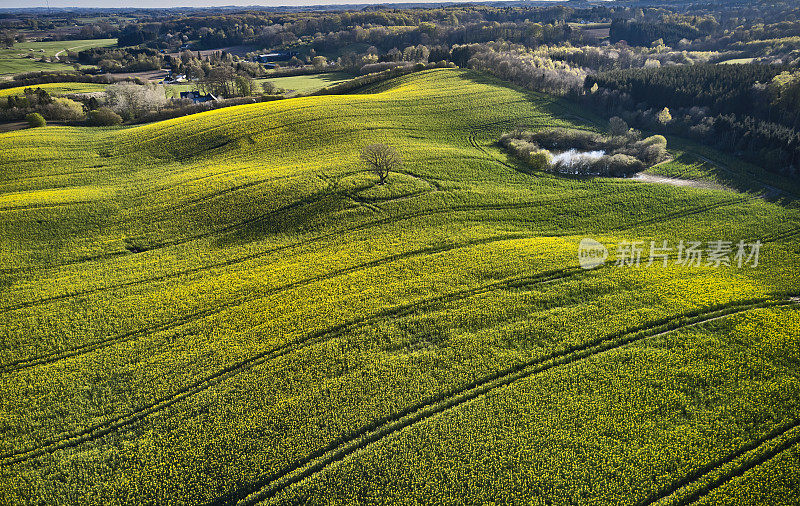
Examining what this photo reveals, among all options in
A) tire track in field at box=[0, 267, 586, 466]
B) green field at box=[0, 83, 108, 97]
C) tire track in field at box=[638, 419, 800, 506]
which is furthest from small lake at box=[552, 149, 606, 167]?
green field at box=[0, 83, 108, 97]

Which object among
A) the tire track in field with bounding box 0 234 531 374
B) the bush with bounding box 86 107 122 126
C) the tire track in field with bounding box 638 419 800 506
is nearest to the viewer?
the tire track in field with bounding box 638 419 800 506

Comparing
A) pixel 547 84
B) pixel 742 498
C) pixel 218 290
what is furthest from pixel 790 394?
pixel 547 84

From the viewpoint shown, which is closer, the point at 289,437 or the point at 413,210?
the point at 289,437

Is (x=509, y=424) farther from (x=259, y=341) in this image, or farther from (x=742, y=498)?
(x=259, y=341)

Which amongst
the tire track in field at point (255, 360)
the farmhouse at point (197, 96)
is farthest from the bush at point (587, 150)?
the farmhouse at point (197, 96)

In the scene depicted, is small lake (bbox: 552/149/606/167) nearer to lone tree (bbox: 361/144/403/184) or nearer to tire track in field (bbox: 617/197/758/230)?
tire track in field (bbox: 617/197/758/230)

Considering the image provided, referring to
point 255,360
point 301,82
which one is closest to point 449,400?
point 255,360

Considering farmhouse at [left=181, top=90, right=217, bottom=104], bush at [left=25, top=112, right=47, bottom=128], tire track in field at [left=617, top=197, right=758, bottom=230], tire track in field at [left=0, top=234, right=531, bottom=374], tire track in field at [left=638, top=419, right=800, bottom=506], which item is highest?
farmhouse at [left=181, top=90, right=217, bottom=104]
